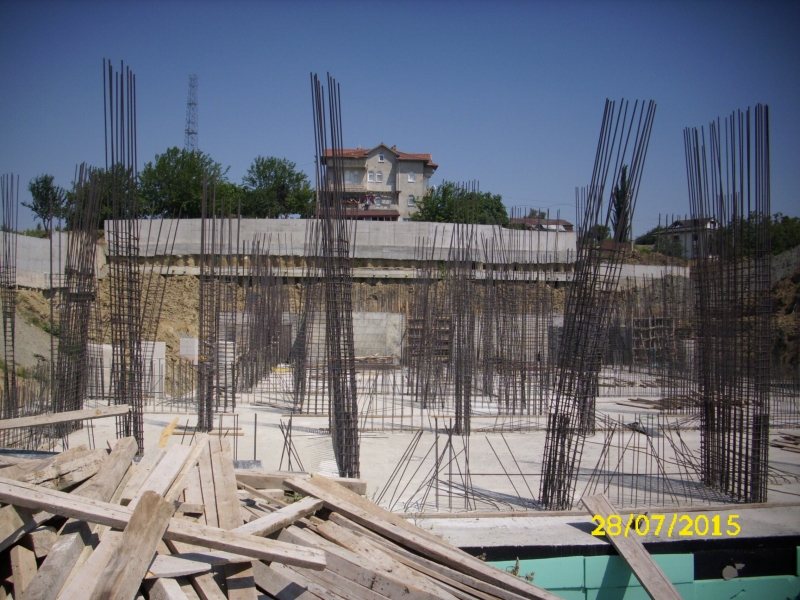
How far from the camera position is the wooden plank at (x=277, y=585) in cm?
343

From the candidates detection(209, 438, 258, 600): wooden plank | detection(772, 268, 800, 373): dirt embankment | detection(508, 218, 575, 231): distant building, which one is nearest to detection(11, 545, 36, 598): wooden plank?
detection(209, 438, 258, 600): wooden plank

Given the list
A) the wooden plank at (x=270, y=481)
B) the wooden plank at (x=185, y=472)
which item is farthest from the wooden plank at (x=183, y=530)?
the wooden plank at (x=270, y=481)

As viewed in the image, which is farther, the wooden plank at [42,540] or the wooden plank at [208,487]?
the wooden plank at [208,487]

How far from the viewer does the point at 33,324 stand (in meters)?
16.4

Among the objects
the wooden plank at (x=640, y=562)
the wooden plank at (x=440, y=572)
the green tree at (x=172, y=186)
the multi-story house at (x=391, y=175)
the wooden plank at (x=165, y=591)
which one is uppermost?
the multi-story house at (x=391, y=175)

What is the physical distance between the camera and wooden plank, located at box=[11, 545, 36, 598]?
10.7 feet

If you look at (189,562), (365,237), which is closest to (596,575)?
(189,562)

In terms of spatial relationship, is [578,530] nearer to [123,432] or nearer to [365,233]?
[123,432]

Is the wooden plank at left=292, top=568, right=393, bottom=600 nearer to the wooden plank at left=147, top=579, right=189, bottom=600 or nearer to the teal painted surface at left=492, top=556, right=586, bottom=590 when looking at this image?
the wooden plank at left=147, top=579, right=189, bottom=600

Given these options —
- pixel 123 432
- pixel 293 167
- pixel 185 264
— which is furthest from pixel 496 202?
pixel 123 432

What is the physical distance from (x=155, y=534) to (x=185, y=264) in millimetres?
19531

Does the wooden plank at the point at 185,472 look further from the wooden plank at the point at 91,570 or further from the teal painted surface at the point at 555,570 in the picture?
the teal painted surface at the point at 555,570

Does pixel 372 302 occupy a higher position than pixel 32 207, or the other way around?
pixel 32 207

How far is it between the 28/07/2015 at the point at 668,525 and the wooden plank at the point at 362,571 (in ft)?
6.69
